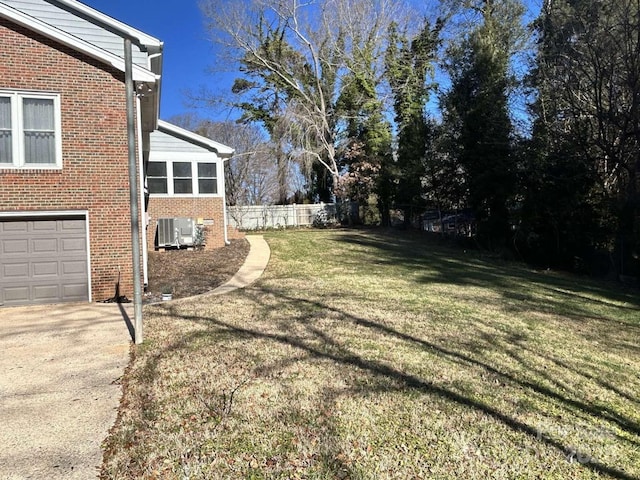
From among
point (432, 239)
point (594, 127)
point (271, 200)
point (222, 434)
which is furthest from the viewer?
point (271, 200)

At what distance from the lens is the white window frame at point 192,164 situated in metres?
16.2

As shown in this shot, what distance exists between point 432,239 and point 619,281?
867cm

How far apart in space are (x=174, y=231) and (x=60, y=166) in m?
6.29

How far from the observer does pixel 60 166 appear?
888 cm

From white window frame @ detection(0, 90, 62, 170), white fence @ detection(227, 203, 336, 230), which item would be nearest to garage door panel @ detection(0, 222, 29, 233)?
white window frame @ detection(0, 90, 62, 170)

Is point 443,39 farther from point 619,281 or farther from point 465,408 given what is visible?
point 465,408

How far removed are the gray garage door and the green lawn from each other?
251 centimetres

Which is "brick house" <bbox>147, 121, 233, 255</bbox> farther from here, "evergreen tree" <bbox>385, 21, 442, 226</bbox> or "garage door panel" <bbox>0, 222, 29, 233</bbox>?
"evergreen tree" <bbox>385, 21, 442, 226</bbox>

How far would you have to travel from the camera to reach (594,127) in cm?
1744

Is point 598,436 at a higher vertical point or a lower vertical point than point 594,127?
lower

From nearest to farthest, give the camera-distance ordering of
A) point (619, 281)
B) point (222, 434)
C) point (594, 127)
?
1. point (222, 434)
2. point (619, 281)
3. point (594, 127)

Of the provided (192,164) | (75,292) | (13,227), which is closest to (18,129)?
(13,227)

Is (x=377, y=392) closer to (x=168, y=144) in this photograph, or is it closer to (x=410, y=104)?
(x=168, y=144)

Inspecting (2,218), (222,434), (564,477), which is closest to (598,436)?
(564,477)
